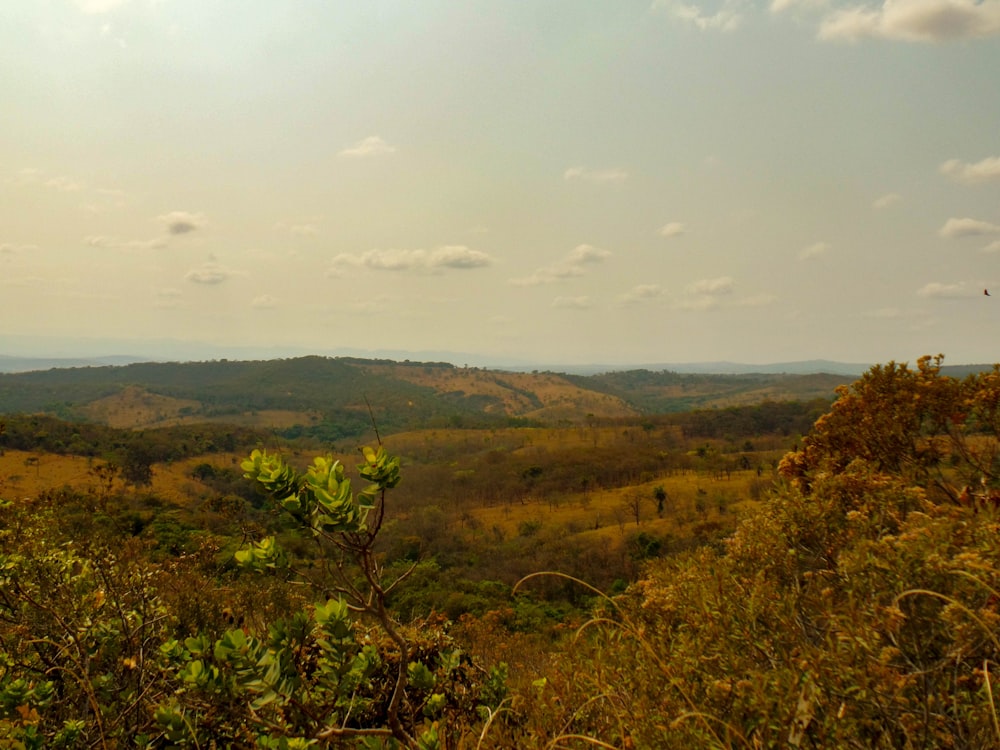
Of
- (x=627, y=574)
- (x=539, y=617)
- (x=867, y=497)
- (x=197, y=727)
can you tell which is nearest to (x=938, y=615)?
(x=867, y=497)

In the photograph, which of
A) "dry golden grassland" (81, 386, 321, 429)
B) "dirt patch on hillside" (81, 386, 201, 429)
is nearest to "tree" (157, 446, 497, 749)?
"dry golden grassland" (81, 386, 321, 429)

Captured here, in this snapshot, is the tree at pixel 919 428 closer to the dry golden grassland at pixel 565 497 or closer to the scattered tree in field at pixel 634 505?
the dry golden grassland at pixel 565 497

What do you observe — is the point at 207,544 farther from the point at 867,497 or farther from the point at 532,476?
the point at 532,476

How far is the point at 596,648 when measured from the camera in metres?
4.02

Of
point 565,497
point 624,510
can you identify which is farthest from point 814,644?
point 565,497

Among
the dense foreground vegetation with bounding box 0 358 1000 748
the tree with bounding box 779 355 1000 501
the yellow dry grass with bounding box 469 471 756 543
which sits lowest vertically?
the yellow dry grass with bounding box 469 471 756 543

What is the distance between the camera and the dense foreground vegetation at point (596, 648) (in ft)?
→ 7.32

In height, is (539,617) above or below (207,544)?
below

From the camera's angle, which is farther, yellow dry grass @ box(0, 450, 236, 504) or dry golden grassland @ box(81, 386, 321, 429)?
dry golden grassland @ box(81, 386, 321, 429)

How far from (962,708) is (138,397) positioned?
22496 centimetres

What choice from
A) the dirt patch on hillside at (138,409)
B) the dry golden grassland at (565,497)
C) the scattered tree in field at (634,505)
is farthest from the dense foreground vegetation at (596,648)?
the dirt patch on hillside at (138,409)

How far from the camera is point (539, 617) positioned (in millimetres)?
31406

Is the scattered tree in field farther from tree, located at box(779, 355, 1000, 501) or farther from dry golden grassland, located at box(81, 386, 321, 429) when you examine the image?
dry golden grassland, located at box(81, 386, 321, 429)

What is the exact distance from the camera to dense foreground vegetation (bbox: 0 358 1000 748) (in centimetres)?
223
